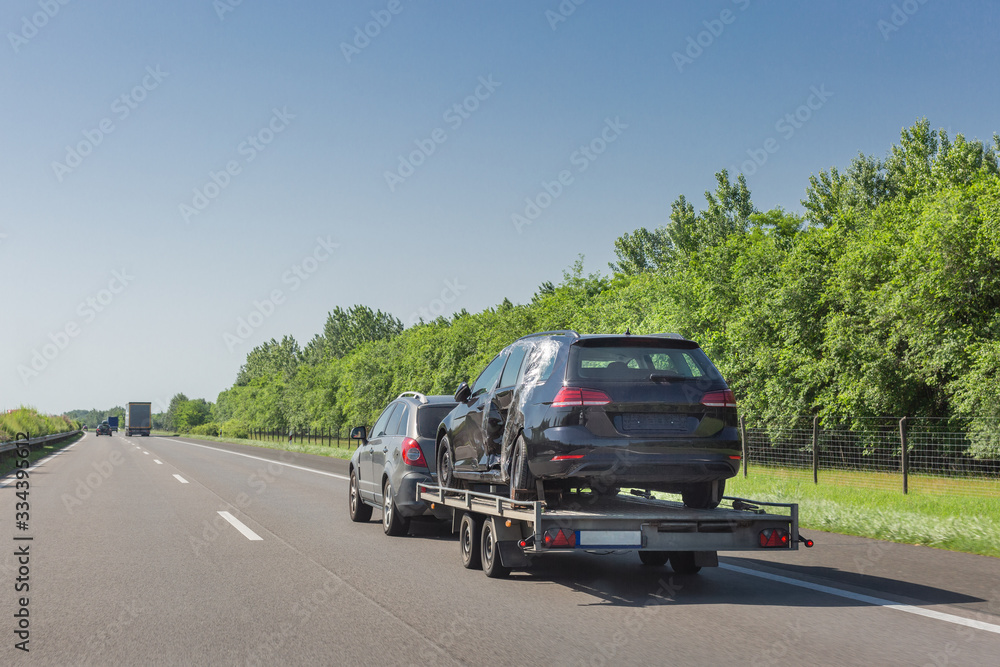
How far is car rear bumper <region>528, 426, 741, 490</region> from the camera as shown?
7.09 metres

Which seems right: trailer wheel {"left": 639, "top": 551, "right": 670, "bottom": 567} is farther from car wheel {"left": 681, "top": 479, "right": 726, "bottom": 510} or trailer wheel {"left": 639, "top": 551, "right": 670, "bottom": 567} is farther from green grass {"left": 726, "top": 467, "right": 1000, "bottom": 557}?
green grass {"left": 726, "top": 467, "right": 1000, "bottom": 557}

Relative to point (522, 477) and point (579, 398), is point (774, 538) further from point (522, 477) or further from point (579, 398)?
point (522, 477)

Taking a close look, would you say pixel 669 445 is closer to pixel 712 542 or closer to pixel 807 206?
pixel 712 542

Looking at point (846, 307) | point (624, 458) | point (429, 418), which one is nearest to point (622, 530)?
point (624, 458)

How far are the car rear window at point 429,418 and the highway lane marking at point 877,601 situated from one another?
4164 millimetres

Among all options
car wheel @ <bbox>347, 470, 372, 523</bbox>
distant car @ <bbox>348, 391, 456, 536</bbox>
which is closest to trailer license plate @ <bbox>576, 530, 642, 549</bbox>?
distant car @ <bbox>348, 391, 456, 536</bbox>

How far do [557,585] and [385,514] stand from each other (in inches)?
165

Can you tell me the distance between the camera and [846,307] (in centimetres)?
2900

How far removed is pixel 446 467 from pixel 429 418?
1643 millimetres

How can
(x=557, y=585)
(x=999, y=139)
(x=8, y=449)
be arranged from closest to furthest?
(x=557, y=585) → (x=8, y=449) → (x=999, y=139)

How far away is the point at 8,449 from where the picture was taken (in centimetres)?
2745

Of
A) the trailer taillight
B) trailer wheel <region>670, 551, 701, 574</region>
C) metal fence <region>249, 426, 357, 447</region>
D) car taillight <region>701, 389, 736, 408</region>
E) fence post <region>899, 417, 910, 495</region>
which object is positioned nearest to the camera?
the trailer taillight

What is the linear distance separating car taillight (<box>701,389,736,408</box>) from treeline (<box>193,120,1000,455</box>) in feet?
46.4

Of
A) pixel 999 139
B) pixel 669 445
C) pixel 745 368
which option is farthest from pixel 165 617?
pixel 999 139
